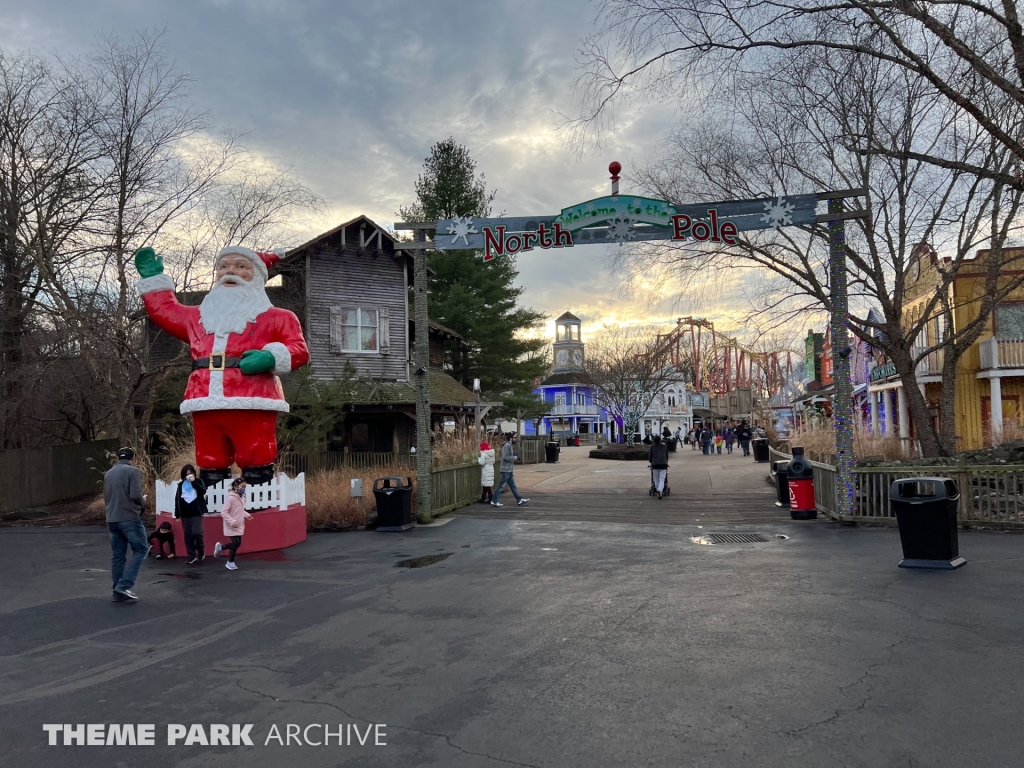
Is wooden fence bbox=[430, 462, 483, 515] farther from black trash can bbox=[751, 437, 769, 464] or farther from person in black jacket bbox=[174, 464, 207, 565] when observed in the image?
black trash can bbox=[751, 437, 769, 464]

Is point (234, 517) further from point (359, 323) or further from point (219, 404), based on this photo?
point (359, 323)

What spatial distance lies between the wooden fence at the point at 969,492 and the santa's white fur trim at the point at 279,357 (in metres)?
9.36

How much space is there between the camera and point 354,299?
24.0 m

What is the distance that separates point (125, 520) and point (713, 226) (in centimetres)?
979

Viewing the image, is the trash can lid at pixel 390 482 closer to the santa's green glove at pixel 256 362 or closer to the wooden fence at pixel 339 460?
the wooden fence at pixel 339 460

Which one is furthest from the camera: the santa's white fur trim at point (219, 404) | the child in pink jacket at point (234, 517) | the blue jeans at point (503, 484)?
the blue jeans at point (503, 484)

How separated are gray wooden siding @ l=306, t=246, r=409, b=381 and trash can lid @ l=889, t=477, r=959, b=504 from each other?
17.0 m

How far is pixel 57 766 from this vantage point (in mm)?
4137

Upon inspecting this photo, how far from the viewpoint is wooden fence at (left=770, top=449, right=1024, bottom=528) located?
37.1ft

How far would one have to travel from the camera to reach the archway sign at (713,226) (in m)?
12.2

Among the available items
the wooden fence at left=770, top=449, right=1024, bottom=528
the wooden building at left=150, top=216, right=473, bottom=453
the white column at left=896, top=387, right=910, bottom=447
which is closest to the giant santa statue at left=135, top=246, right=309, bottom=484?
the wooden fence at left=770, top=449, right=1024, bottom=528

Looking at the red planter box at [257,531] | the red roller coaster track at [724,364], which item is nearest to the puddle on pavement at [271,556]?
the red planter box at [257,531]

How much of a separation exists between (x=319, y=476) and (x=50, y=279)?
7952 millimetres

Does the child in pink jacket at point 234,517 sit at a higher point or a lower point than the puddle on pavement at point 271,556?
higher
